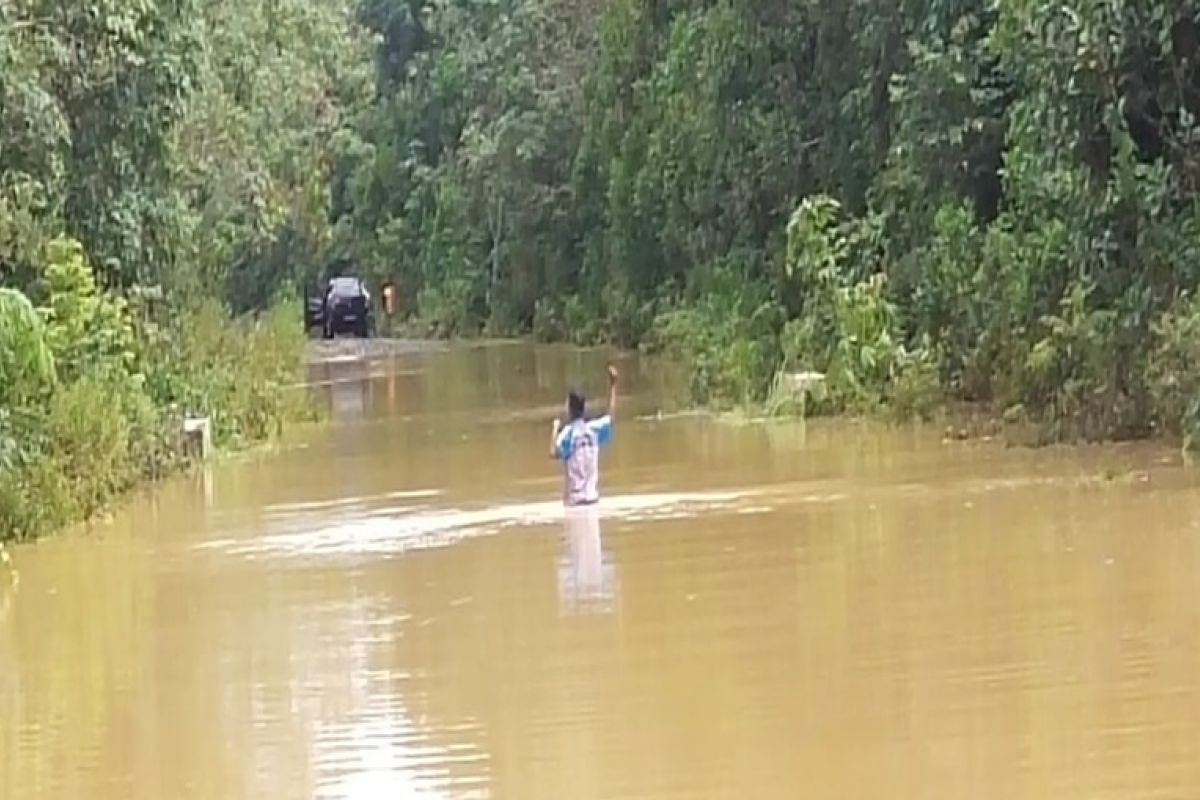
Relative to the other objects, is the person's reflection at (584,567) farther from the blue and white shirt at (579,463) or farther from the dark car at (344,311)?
the dark car at (344,311)

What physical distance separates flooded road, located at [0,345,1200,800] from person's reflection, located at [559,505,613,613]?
0.05m

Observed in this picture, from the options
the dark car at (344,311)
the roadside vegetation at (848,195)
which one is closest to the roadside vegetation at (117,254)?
the roadside vegetation at (848,195)

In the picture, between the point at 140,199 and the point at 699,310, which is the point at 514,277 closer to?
the point at 699,310

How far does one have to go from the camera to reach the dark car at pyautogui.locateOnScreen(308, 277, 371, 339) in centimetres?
5844

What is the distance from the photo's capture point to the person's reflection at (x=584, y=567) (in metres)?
13.5

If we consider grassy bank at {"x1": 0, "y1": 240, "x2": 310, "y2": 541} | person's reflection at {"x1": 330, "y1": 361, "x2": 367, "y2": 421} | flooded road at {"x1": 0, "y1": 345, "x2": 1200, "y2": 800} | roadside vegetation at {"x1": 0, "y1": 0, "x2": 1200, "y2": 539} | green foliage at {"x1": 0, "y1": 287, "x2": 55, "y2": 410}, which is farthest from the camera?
person's reflection at {"x1": 330, "y1": 361, "x2": 367, "y2": 421}

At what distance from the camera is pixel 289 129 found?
44.4 m

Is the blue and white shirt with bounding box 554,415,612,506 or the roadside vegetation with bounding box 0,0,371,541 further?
the roadside vegetation with bounding box 0,0,371,541

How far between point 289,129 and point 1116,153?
25.8 meters

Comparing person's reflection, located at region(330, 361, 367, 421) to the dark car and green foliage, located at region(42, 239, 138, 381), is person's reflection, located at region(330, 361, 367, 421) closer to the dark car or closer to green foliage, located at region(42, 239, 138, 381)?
green foliage, located at region(42, 239, 138, 381)

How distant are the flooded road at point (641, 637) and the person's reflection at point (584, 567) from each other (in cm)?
5

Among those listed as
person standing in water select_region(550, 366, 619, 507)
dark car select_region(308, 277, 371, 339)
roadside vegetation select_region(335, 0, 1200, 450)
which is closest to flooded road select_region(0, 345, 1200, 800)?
person standing in water select_region(550, 366, 619, 507)

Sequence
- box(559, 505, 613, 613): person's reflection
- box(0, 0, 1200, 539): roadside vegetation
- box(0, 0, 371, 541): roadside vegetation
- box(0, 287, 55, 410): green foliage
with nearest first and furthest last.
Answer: box(559, 505, 613, 613): person's reflection, box(0, 287, 55, 410): green foliage, box(0, 0, 371, 541): roadside vegetation, box(0, 0, 1200, 539): roadside vegetation

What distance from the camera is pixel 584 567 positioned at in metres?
14.9
